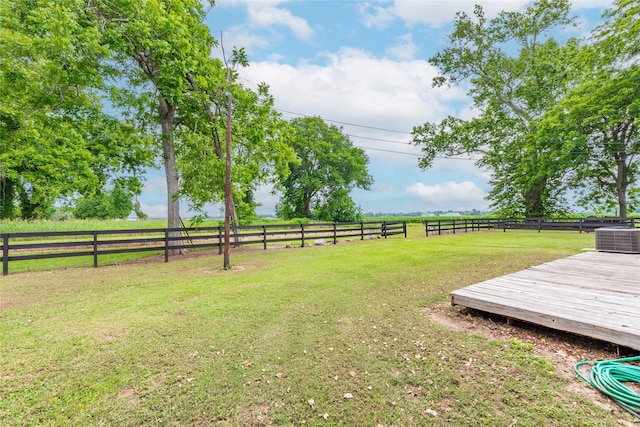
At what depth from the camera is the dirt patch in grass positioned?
206cm

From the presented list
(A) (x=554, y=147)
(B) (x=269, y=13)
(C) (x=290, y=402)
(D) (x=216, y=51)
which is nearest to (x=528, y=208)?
→ (A) (x=554, y=147)

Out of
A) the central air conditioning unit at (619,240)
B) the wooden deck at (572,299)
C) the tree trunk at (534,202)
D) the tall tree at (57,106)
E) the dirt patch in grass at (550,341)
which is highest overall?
the tall tree at (57,106)

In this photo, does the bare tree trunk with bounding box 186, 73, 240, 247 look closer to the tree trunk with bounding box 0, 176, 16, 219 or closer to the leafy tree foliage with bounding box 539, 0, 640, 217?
the tree trunk with bounding box 0, 176, 16, 219

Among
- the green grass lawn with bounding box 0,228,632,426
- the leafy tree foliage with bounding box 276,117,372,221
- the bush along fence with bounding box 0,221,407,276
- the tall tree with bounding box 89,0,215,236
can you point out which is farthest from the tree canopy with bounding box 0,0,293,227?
the leafy tree foliage with bounding box 276,117,372,221

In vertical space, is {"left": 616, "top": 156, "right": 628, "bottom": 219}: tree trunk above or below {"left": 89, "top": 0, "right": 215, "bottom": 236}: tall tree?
below

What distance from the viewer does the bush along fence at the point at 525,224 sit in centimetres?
1606

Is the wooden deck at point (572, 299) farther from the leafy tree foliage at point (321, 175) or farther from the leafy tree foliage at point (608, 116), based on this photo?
the leafy tree foliage at point (321, 175)

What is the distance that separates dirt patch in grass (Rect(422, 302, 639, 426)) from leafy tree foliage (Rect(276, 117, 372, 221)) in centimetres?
2476

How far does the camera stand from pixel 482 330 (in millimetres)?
3162

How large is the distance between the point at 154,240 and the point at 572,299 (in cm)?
1015

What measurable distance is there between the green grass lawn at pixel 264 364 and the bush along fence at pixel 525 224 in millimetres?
Result: 13959

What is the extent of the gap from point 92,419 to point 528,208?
90.4 feet

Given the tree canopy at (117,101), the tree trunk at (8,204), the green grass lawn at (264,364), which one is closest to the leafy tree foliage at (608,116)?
the tree canopy at (117,101)

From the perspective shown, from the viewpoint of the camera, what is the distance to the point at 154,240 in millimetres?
8703
